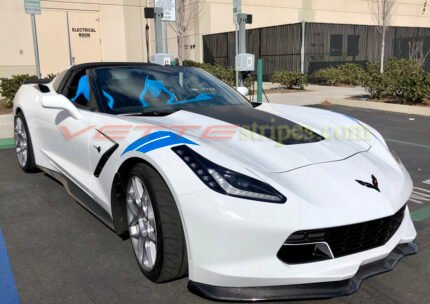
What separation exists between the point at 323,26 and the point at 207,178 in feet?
66.2

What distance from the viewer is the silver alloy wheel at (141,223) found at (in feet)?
8.46

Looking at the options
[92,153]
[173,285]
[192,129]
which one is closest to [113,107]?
[92,153]

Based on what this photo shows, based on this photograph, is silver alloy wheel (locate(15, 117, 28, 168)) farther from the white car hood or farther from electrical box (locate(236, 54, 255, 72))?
electrical box (locate(236, 54, 255, 72))

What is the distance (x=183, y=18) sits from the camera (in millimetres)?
22484

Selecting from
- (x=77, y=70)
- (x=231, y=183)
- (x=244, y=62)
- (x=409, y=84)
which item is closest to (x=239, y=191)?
(x=231, y=183)

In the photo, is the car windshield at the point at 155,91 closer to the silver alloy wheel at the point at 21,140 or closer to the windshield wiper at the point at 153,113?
the windshield wiper at the point at 153,113

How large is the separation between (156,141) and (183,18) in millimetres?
21127

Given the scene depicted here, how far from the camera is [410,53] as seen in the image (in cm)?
2378

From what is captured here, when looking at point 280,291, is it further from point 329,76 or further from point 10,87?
point 329,76

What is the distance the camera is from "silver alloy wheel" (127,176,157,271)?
2578mm

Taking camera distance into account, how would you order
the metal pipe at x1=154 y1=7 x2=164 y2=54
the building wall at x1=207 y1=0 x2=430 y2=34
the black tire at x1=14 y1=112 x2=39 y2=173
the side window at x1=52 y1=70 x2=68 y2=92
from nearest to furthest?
the side window at x1=52 y1=70 x2=68 y2=92
the black tire at x1=14 y1=112 x2=39 y2=173
the metal pipe at x1=154 y1=7 x2=164 y2=54
the building wall at x1=207 y1=0 x2=430 y2=34

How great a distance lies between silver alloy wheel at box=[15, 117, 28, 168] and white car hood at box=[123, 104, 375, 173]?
8.18 feet

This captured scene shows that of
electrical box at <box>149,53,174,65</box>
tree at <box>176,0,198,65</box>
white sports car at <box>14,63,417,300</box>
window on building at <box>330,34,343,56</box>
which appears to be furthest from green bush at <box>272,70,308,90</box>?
white sports car at <box>14,63,417,300</box>

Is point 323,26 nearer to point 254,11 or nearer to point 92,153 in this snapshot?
point 254,11
